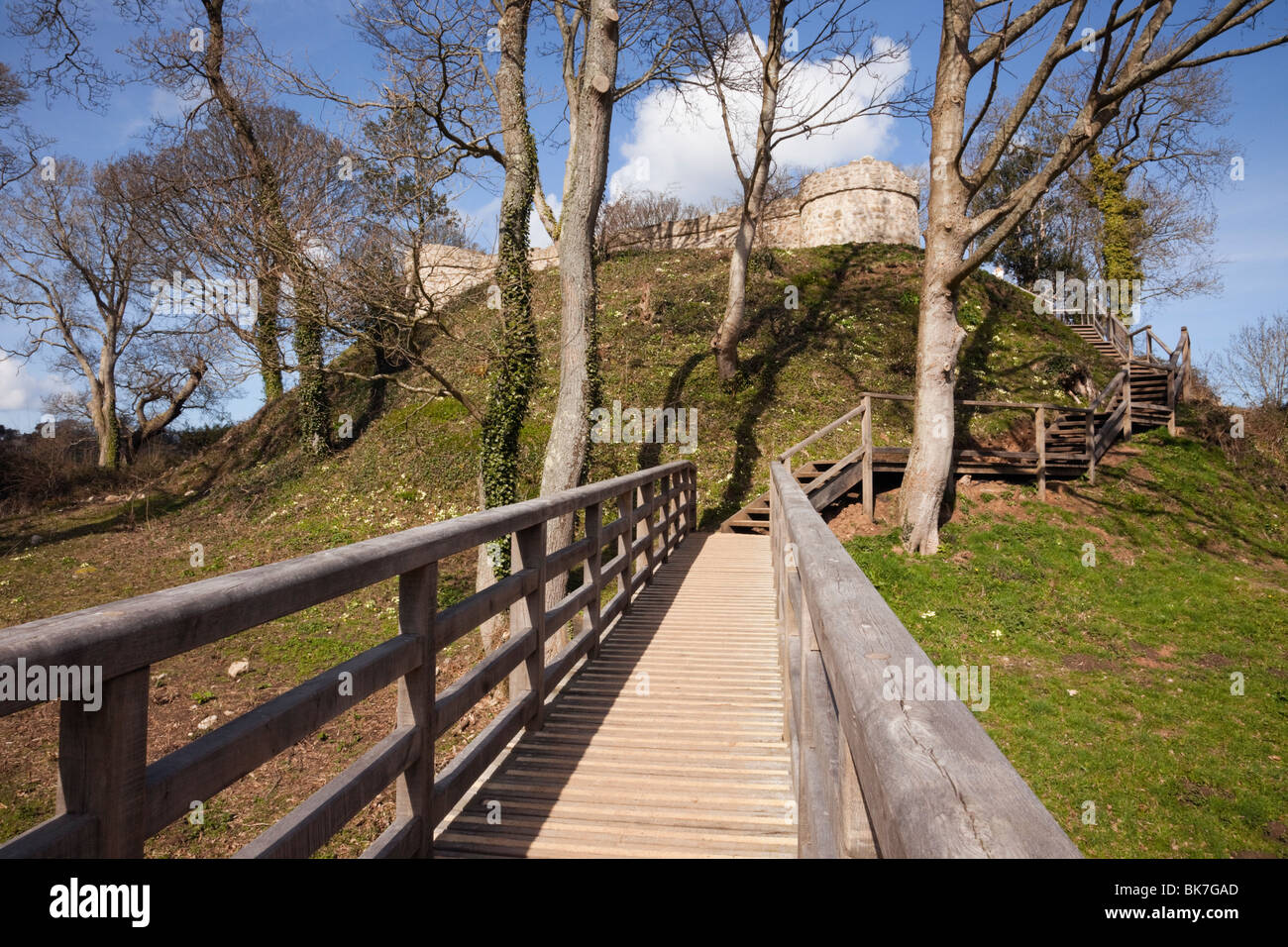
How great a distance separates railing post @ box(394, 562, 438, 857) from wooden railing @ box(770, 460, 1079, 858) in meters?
1.29

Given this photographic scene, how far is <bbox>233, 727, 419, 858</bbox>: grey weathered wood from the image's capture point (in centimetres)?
167

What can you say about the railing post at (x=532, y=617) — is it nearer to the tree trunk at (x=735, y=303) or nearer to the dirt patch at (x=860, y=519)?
the dirt patch at (x=860, y=519)

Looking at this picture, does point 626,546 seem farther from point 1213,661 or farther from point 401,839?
point 1213,661

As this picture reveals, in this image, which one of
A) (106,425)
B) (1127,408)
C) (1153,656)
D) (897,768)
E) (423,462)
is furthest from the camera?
(106,425)

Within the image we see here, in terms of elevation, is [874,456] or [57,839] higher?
[874,456]

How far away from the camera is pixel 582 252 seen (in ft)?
29.4

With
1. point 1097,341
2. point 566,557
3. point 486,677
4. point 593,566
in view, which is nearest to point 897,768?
point 486,677

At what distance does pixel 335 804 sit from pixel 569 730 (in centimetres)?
214

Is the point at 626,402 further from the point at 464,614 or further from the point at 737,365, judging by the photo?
the point at 464,614

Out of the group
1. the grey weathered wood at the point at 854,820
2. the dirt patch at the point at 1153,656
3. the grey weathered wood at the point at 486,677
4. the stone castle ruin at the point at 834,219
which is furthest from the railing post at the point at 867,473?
the stone castle ruin at the point at 834,219

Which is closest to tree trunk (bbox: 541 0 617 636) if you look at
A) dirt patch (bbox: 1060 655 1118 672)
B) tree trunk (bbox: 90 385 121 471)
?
dirt patch (bbox: 1060 655 1118 672)

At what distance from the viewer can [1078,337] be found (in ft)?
69.5
